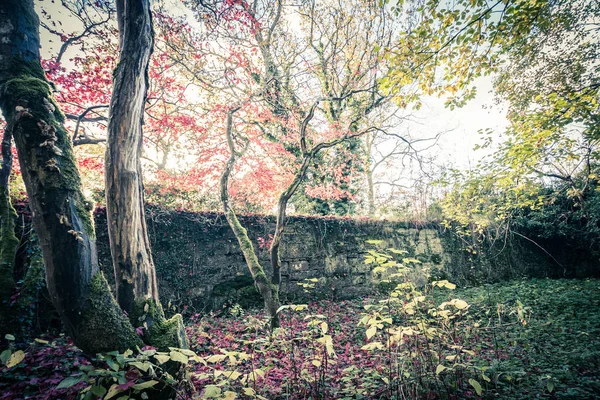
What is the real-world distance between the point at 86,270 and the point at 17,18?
1849 millimetres

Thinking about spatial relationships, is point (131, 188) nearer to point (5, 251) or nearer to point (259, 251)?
point (5, 251)

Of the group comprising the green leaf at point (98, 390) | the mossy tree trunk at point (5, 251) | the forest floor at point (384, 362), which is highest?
the mossy tree trunk at point (5, 251)

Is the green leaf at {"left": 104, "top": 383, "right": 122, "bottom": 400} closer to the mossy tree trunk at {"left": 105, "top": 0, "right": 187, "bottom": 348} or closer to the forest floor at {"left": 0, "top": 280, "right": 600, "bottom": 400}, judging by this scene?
the forest floor at {"left": 0, "top": 280, "right": 600, "bottom": 400}

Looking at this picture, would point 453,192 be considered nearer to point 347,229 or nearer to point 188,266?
point 347,229

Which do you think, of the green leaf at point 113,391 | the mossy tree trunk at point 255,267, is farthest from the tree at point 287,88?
the green leaf at point 113,391

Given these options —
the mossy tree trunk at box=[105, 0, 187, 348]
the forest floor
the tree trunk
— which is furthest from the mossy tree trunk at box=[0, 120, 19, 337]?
the mossy tree trunk at box=[105, 0, 187, 348]

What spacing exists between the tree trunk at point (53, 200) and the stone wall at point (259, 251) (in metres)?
2.98

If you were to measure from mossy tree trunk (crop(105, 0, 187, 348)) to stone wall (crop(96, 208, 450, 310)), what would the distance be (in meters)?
2.79

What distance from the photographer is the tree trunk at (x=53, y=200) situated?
1614 millimetres

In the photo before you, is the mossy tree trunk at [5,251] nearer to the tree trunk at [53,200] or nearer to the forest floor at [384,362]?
the forest floor at [384,362]

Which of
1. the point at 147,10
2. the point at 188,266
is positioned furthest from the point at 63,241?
the point at 188,266

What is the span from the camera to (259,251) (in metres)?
5.59

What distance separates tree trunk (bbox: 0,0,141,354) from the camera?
5.30 ft

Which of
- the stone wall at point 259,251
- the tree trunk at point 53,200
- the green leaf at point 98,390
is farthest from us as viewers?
the stone wall at point 259,251
